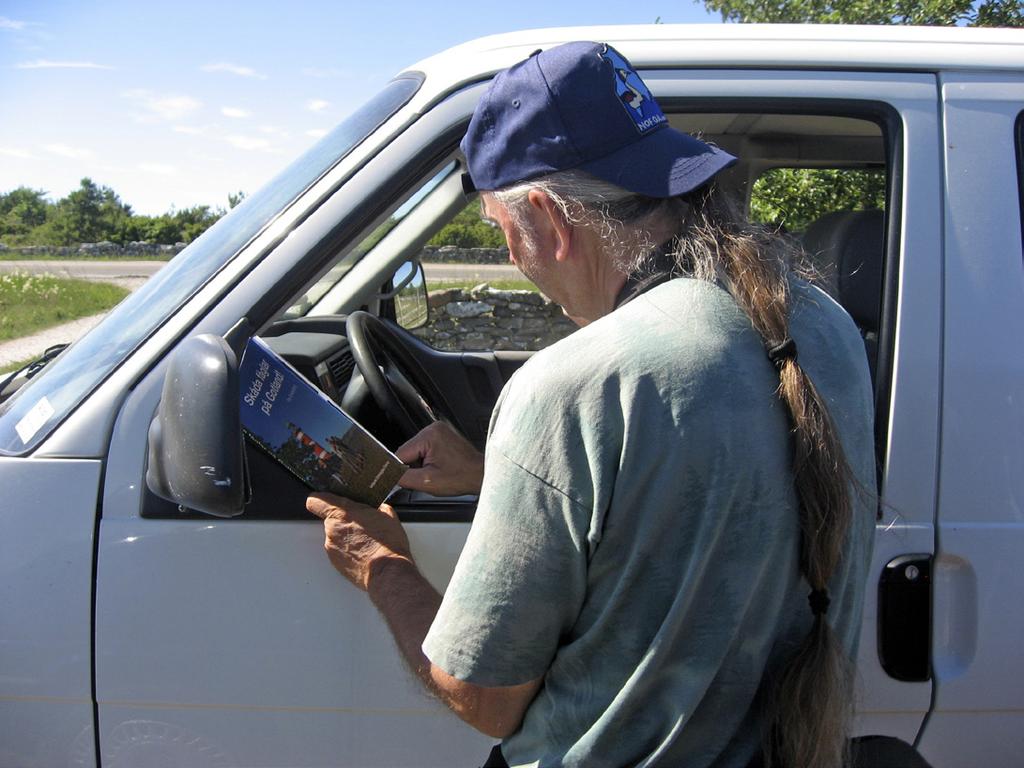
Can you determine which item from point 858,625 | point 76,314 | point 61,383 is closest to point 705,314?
point 858,625

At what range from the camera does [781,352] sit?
3.37ft

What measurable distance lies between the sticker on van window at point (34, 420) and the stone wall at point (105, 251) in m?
33.5

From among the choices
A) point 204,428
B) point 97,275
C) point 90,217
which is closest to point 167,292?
point 204,428

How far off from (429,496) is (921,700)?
0.94m

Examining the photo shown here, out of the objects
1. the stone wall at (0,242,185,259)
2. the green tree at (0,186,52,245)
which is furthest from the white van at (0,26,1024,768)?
the green tree at (0,186,52,245)

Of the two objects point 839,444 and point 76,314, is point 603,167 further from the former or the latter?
point 76,314

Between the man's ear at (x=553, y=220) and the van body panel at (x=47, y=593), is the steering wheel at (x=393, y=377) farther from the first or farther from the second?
the man's ear at (x=553, y=220)

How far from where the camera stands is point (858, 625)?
1.17 metres

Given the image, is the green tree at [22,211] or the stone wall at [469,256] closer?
the stone wall at [469,256]

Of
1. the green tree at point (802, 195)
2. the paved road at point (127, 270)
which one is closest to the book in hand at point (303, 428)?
the green tree at point (802, 195)

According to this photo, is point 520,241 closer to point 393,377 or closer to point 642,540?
point 642,540

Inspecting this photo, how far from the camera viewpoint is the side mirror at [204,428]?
4.30 feet

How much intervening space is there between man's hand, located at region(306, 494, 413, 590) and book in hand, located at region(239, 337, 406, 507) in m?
0.04

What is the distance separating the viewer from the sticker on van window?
1626 millimetres
